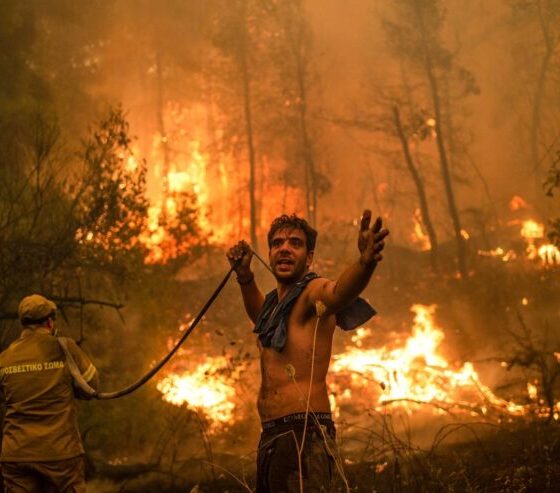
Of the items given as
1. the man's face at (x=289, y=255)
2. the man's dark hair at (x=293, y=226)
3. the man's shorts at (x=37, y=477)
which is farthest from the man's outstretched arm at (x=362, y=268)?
the man's shorts at (x=37, y=477)

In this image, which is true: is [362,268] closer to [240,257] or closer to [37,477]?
[240,257]

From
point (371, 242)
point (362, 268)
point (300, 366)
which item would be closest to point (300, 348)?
point (300, 366)

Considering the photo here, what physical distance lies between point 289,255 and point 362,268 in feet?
2.52

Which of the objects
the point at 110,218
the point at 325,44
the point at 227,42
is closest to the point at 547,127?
the point at 325,44

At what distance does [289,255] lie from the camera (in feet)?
11.0

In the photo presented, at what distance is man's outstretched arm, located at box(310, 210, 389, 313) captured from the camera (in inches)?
104

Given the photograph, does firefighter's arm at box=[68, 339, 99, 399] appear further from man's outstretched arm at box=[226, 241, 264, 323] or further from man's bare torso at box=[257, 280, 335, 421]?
man's bare torso at box=[257, 280, 335, 421]

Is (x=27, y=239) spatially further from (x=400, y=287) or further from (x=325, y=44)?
(x=325, y=44)

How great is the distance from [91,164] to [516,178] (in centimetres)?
2462

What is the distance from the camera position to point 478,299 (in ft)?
58.1

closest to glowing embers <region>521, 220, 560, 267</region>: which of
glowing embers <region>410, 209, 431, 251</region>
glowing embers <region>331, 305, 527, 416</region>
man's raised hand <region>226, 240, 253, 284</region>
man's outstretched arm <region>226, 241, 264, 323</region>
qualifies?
glowing embers <region>331, 305, 527, 416</region>

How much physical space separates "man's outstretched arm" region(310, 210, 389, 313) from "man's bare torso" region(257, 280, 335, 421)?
10.3 inches

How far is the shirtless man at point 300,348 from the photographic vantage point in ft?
9.34

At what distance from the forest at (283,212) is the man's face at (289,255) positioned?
3.97 ft
